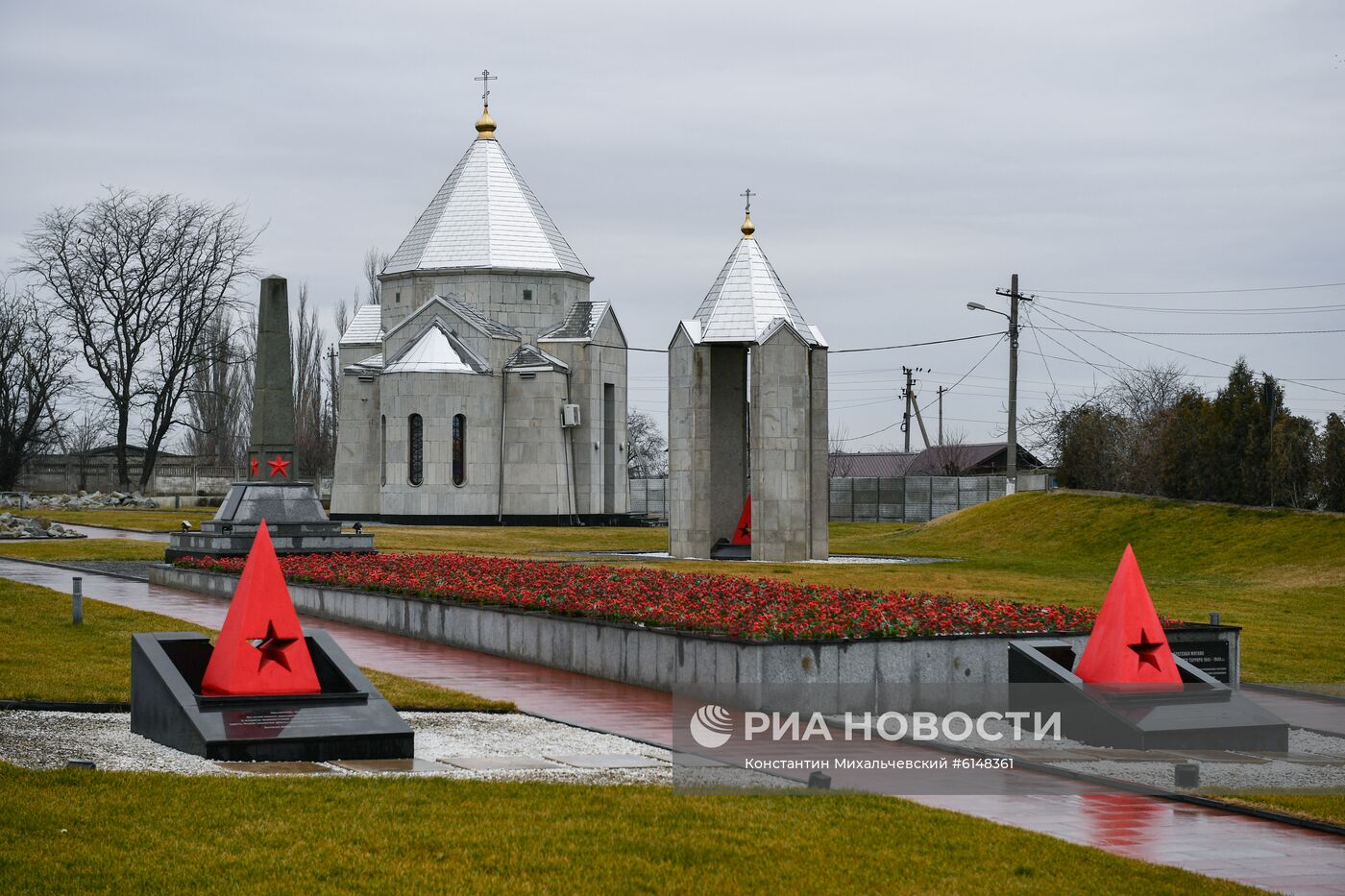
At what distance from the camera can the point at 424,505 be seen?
5266 centimetres

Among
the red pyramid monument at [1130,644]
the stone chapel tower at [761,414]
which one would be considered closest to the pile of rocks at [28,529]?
the stone chapel tower at [761,414]

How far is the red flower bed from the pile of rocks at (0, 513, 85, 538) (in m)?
16.8

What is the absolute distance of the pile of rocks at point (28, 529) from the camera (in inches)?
1468

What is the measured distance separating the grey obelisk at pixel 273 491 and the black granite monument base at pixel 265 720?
1607 cm

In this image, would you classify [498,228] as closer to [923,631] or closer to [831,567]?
[831,567]

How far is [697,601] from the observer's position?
16.9 meters

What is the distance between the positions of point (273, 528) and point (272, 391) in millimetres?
2494

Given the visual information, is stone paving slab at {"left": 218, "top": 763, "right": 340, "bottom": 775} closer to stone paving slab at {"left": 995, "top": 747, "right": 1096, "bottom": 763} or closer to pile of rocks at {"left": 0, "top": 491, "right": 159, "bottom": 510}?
stone paving slab at {"left": 995, "top": 747, "right": 1096, "bottom": 763}

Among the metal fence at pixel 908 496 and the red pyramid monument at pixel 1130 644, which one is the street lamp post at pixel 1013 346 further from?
the red pyramid monument at pixel 1130 644

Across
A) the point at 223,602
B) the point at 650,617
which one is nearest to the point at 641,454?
the point at 223,602

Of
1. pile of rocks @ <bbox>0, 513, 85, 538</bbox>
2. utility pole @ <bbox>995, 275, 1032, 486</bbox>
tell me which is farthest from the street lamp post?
pile of rocks @ <bbox>0, 513, 85, 538</bbox>

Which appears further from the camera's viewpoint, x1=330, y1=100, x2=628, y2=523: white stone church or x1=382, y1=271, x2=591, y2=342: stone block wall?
x1=382, y1=271, x2=591, y2=342: stone block wall

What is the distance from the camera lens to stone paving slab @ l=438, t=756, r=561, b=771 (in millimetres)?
10312

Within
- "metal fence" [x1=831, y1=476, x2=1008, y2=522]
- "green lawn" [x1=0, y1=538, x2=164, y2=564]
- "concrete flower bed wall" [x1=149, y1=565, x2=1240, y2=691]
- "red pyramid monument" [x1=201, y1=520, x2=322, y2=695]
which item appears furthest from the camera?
Result: "metal fence" [x1=831, y1=476, x2=1008, y2=522]
